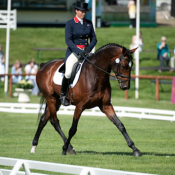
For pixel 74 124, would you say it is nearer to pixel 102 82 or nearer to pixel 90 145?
pixel 102 82

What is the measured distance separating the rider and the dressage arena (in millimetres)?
1358

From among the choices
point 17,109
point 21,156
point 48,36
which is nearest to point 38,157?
point 21,156

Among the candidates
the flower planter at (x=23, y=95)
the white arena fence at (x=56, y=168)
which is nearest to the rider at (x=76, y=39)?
the white arena fence at (x=56, y=168)

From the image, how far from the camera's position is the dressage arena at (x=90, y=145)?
683 centimetres

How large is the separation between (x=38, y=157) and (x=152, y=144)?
3129 millimetres

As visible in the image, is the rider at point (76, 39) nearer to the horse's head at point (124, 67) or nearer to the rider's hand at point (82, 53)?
the rider's hand at point (82, 53)

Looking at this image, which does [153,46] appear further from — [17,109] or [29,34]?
[17,109]

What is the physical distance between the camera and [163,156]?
29.9 feet

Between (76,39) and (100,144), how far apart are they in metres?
2.65

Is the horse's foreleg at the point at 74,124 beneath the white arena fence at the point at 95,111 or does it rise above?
above

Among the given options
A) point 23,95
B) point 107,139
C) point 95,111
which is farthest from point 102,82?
point 23,95

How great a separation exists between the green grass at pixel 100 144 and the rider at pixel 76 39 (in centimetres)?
129

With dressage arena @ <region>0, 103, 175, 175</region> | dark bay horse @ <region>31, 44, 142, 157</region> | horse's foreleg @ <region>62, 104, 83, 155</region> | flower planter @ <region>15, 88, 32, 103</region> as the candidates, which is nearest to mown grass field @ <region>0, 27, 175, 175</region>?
dressage arena @ <region>0, 103, 175, 175</region>

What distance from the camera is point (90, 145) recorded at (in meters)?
11.0
